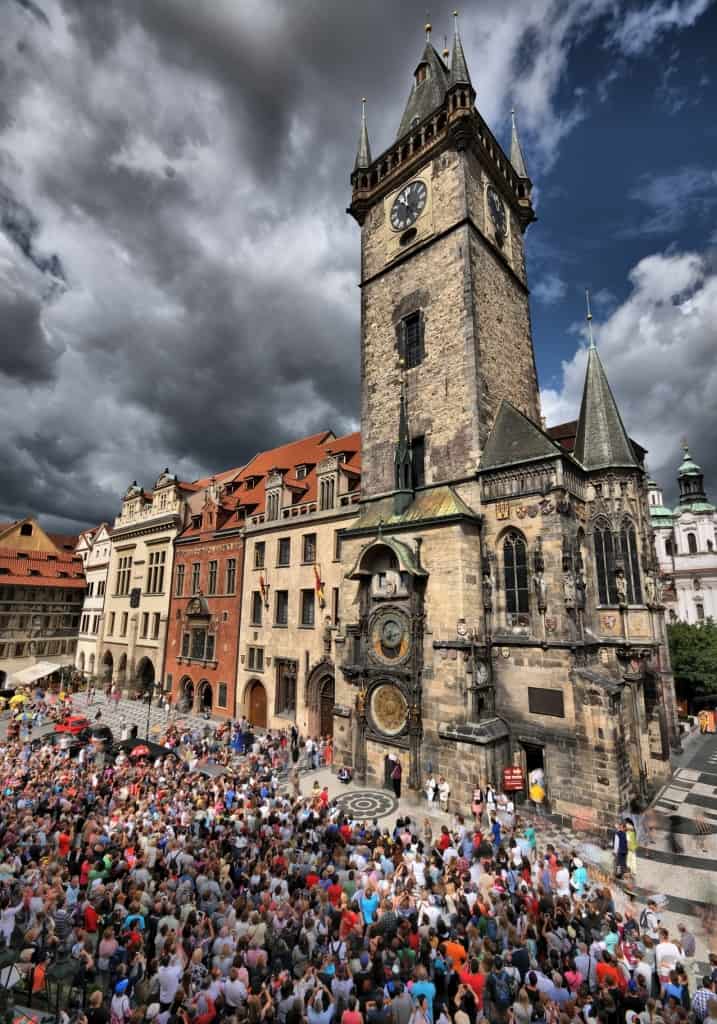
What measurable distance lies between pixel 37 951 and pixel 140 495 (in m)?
40.3

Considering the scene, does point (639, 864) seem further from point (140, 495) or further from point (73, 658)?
point (73, 658)

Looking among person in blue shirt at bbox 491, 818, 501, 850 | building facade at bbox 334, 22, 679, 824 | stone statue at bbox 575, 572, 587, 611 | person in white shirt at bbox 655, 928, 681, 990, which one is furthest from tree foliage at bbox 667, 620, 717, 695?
person in white shirt at bbox 655, 928, 681, 990

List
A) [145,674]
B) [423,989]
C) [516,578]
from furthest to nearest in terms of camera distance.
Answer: [145,674], [516,578], [423,989]

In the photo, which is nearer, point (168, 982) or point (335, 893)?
point (168, 982)

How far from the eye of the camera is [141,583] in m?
41.2

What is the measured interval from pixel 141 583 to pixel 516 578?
111 ft

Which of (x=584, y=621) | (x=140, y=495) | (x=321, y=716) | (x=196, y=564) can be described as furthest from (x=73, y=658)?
(x=584, y=621)

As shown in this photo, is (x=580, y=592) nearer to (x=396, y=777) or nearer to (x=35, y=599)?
(x=396, y=777)

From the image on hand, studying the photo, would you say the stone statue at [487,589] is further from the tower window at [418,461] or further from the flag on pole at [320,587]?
the flag on pole at [320,587]

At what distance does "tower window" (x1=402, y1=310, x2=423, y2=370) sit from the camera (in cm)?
2250

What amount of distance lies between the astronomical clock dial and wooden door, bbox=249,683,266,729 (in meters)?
11.5

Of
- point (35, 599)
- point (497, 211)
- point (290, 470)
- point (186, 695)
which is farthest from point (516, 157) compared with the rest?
point (35, 599)

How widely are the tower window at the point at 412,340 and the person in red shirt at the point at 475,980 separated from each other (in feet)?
66.1

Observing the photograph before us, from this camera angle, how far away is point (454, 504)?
1864 centimetres
